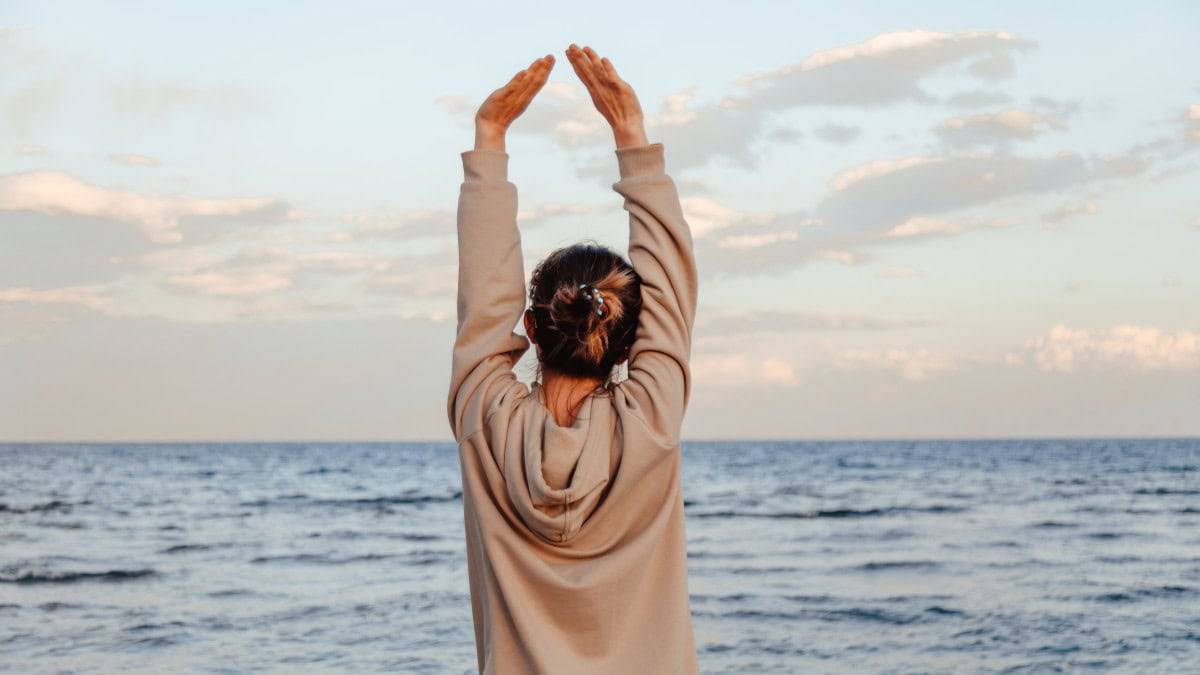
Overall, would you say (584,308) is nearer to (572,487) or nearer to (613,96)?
(572,487)

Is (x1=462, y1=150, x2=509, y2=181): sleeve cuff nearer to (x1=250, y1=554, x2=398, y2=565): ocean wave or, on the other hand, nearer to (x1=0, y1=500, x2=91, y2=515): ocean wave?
(x1=250, y1=554, x2=398, y2=565): ocean wave

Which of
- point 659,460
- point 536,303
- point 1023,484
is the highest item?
point 536,303

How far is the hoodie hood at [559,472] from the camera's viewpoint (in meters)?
1.73

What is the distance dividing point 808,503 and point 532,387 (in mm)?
20457

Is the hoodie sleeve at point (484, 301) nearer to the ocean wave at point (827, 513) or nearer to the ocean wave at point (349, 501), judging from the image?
the ocean wave at point (827, 513)

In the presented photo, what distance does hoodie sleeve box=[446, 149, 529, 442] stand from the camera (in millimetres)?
1839

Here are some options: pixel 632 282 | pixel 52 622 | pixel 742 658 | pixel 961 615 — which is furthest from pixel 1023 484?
pixel 632 282

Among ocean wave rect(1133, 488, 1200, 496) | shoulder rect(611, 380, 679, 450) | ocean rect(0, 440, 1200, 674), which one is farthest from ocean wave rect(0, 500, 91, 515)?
shoulder rect(611, 380, 679, 450)

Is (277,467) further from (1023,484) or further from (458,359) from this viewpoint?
(458,359)

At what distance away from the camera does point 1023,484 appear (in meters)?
27.2

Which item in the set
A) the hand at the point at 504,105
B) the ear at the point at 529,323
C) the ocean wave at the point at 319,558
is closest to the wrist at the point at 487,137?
the hand at the point at 504,105

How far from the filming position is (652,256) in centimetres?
189

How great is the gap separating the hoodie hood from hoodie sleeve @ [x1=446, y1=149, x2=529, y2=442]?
10 centimetres

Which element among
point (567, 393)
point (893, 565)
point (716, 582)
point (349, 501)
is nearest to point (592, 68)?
point (567, 393)
